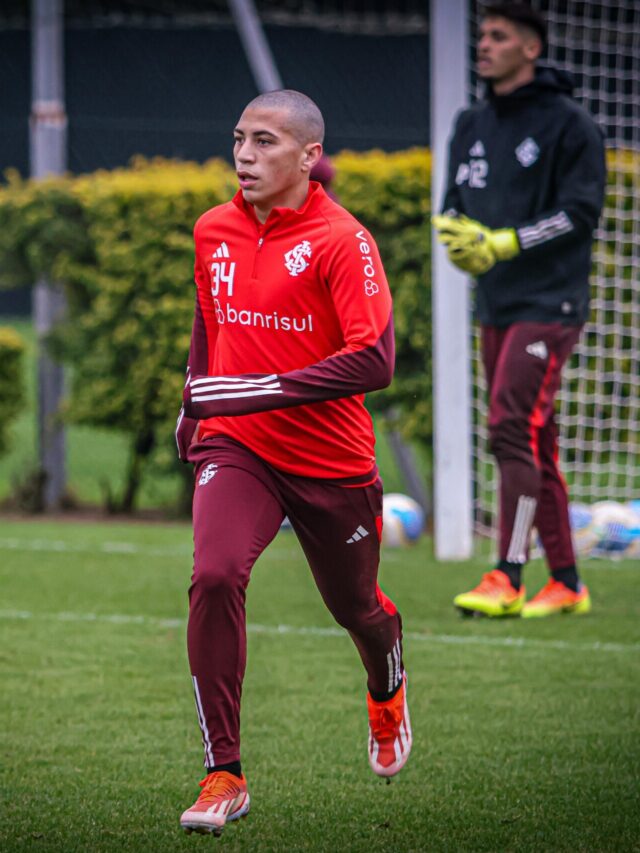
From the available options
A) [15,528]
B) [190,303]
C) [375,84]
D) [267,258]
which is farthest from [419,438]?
[375,84]

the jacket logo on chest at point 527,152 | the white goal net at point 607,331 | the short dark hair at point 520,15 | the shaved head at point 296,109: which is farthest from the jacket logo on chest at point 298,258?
the white goal net at point 607,331

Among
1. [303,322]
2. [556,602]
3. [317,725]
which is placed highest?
[303,322]

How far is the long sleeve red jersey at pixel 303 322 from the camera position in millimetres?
3629

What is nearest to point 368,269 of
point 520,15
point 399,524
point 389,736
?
point 389,736

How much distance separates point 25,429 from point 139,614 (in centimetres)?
1199

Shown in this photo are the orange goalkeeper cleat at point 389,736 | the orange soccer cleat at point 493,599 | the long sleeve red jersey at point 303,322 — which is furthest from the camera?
the orange soccer cleat at point 493,599

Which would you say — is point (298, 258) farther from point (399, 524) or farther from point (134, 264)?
point (134, 264)

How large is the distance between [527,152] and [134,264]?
4487 mm

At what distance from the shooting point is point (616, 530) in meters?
8.45

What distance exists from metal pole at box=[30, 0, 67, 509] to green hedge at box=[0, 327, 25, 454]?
6.8 inches

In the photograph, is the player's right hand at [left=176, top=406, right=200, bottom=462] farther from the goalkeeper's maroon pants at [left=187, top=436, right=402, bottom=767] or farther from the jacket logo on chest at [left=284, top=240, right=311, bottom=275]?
the jacket logo on chest at [left=284, top=240, right=311, bottom=275]

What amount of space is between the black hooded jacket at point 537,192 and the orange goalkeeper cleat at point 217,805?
3521mm

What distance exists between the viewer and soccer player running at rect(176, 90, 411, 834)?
3516 mm

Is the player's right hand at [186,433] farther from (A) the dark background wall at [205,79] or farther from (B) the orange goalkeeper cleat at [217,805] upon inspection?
(A) the dark background wall at [205,79]
